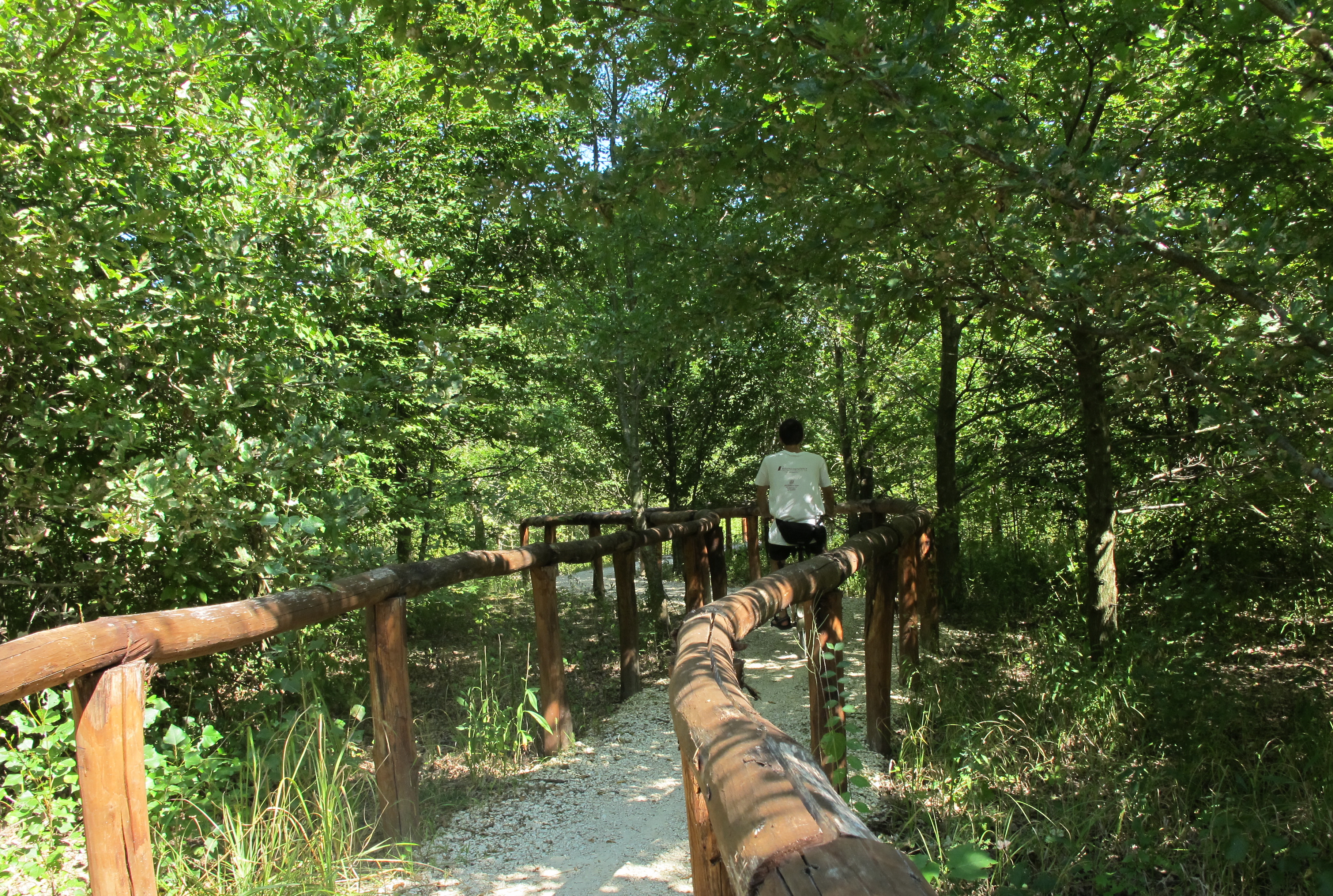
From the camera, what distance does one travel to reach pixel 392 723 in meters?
3.69

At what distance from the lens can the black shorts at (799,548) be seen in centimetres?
664

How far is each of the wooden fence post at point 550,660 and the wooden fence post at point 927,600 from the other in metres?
3.63

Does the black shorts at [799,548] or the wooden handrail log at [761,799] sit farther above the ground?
the wooden handrail log at [761,799]

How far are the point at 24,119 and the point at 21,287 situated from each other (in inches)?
29.3

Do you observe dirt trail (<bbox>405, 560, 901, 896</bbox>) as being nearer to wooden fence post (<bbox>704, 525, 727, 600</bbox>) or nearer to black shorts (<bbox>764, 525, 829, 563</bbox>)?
black shorts (<bbox>764, 525, 829, 563</bbox>)

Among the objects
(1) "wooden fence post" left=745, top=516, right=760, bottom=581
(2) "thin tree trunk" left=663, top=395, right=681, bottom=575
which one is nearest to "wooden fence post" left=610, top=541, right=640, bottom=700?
(1) "wooden fence post" left=745, top=516, right=760, bottom=581

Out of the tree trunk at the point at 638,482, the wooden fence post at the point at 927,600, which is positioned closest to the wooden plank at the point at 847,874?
the tree trunk at the point at 638,482

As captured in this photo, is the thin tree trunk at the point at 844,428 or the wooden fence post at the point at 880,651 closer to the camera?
the wooden fence post at the point at 880,651

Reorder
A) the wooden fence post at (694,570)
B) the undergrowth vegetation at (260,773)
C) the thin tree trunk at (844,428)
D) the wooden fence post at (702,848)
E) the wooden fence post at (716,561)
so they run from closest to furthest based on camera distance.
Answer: the wooden fence post at (702,848)
the undergrowth vegetation at (260,773)
the wooden fence post at (694,570)
the wooden fence post at (716,561)
the thin tree trunk at (844,428)

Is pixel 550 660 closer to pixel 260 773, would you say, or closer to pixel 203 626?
pixel 260 773

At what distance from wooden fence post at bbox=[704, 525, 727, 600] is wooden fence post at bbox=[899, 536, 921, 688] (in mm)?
1836

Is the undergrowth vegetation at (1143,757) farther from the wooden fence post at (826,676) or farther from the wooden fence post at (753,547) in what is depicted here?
the wooden fence post at (753,547)

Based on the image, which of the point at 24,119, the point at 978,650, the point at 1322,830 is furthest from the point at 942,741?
the point at 24,119

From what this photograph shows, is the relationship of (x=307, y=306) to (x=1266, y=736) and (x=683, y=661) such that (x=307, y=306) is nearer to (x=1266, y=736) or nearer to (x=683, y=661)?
(x=683, y=661)
